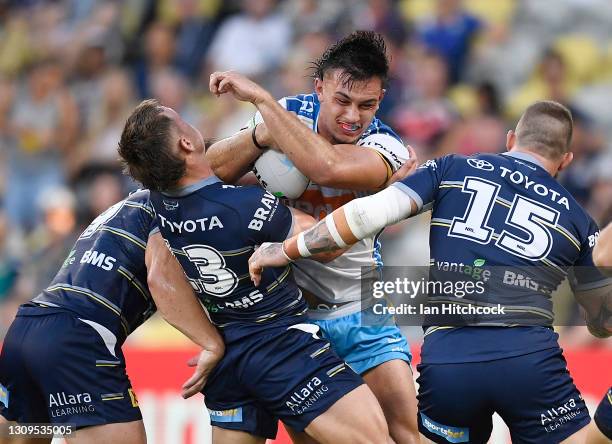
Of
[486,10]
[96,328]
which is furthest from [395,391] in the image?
[486,10]

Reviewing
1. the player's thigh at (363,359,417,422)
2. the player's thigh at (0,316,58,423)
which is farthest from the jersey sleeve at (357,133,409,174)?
the player's thigh at (0,316,58,423)

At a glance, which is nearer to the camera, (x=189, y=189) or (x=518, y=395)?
(x=518, y=395)

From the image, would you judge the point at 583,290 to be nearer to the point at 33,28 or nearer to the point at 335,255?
the point at 335,255

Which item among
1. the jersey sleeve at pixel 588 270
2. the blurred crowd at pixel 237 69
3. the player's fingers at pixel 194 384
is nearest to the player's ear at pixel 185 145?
the player's fingers at pixel 194 384

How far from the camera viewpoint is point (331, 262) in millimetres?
5961

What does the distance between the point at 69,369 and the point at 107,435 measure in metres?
0.44

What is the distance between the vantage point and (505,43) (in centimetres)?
1162

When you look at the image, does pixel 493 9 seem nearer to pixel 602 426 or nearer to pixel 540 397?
pixel 540 397

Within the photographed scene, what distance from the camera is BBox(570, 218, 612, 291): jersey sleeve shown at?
5355 millimetres

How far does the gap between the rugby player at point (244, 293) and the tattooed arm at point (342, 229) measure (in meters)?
0.18

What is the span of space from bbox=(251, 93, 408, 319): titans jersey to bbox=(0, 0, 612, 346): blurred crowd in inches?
154

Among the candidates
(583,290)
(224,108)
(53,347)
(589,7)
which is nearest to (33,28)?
(224,108)

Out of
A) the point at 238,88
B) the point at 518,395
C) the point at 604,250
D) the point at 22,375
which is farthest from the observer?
the point at 22,375

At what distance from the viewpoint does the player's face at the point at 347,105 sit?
221 inches
